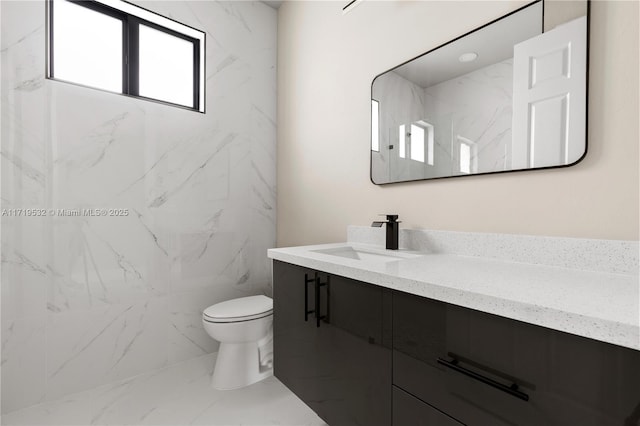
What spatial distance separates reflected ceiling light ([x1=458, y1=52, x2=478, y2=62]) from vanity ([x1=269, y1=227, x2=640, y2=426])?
2.51 ft

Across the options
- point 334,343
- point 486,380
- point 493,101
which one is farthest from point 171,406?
point 493,101

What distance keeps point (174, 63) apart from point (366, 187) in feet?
5.55

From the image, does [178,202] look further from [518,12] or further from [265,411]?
[518,12]

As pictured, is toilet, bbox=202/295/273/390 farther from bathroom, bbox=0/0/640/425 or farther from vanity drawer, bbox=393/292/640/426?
vanity drawer, bbox=393/292/640/426

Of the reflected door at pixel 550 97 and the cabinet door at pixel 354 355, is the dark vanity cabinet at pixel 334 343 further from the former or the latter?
the reflected door at pixel 550 97

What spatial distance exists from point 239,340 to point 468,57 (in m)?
1.89

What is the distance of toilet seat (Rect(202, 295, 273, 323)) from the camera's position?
1768mm

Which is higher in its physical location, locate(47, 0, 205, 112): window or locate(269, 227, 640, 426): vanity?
locate(47, 0, 205, 112): window

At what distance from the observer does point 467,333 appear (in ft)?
2.49

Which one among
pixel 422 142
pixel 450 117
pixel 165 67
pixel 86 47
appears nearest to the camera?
pixel 450 117

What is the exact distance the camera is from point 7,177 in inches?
61.6

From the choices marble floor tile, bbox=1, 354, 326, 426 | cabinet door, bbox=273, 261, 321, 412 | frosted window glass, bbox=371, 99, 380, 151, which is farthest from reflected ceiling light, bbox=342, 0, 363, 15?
marble floor tile, bbox=1, 354, 326, 426

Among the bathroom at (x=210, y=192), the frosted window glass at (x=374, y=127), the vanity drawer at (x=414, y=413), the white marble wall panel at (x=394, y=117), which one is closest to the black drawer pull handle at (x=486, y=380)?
the vanity drawer at (x=414, y=413)

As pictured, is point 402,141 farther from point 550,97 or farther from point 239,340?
point 239,340
